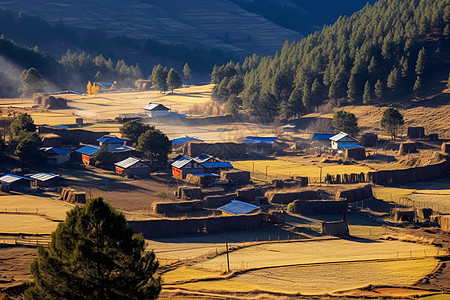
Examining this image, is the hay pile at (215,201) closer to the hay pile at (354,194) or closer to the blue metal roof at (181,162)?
the hay pile at (354,194)

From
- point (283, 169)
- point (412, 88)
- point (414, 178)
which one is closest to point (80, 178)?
point (283, 169)

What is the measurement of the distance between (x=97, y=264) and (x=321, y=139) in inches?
2251

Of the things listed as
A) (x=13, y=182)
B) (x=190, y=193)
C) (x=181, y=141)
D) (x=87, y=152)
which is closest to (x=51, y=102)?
(x=181, y=141)

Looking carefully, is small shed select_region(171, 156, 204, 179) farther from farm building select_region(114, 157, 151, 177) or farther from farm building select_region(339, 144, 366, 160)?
farm building select_region(339, 144, 366, 160)

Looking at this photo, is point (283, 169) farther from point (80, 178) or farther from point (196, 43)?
point (196, 43)

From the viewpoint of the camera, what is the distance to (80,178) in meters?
61.3

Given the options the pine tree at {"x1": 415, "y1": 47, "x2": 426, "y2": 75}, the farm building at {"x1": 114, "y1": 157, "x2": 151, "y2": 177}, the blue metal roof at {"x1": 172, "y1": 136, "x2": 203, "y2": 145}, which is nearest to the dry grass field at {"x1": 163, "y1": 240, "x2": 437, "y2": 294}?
the farm building at {"x1": 114, "y1": 157, "x2": 151, "y2": 177}

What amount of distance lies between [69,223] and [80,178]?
34.2 metres

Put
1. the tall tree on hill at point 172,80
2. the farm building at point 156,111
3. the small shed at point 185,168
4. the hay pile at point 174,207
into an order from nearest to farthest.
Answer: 1. the hay pile at point 174,207
2. the small shed at point 185,168
3. the farm building at point 156,111
4. the tall tree on hill at point 172,80

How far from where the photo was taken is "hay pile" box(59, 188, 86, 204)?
5275 centimetres

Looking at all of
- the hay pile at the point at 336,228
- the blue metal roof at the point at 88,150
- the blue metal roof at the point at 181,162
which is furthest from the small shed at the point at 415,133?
the hay pile at the point at 336,228

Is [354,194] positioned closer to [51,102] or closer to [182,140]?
[182,140]

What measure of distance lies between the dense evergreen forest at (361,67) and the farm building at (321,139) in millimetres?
13634

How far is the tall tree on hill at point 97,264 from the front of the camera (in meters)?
26.9
